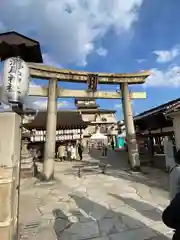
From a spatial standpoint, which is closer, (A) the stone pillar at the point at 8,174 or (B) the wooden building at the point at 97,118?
(A) the stone pillar at the point at 8,174

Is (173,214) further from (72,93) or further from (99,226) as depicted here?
(72,93)

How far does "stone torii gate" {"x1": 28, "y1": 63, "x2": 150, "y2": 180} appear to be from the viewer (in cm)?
1129

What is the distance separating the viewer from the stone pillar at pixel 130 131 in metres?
13.1

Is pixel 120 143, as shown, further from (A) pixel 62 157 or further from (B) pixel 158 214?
(B) pixel 158 214

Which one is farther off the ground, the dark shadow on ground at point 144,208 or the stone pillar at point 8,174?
the stone pillar at point 8,174

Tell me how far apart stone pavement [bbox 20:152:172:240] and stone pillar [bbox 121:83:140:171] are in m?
2.11

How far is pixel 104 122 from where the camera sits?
39.4m

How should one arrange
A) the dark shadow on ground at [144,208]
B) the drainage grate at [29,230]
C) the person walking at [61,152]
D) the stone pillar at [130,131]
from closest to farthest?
the drainage grate at [29,230] < the dark shadow on ground at [144,208] < the stone pillar at [130,131] < the person walking at [61,152]

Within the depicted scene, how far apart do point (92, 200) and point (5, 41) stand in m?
5.86

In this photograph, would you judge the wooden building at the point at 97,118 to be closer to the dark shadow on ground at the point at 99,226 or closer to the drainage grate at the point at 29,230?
the dark shadow on ground at the point at 99,226

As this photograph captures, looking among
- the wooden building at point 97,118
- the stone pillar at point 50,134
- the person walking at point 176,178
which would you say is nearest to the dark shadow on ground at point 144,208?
the person walking at point 176,178

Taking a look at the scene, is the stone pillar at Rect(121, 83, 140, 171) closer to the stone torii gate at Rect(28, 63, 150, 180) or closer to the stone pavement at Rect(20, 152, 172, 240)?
the stone torii gate at Rect(28, 63, 150, 180)

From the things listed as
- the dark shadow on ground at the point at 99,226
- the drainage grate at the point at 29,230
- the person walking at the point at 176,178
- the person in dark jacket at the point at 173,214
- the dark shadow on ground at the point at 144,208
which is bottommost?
the drainage grate at the point at 29,230

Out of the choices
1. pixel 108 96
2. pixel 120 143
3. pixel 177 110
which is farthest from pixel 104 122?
pixel 177 110
